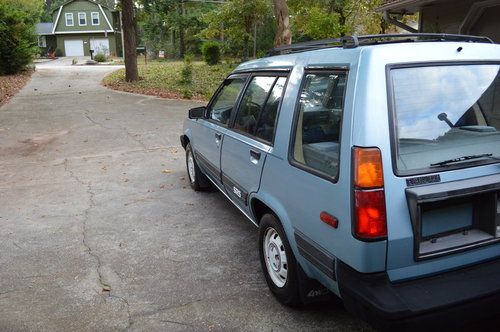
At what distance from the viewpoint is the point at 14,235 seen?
4.79 metres

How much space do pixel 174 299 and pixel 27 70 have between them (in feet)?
77.2

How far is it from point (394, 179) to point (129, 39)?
18.3 m

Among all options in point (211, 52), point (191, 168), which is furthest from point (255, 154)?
point (211, 52)

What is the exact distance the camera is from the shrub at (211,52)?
25578mm

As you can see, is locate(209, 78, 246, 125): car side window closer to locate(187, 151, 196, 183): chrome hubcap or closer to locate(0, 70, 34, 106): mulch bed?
locate(187, 151, 196, 183): chrome hubcap

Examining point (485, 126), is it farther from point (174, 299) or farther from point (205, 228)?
point (205, 228)

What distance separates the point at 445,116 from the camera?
268 centimetres

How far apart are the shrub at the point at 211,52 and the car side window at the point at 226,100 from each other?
69.7 feet

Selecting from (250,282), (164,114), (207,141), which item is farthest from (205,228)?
(164,114)

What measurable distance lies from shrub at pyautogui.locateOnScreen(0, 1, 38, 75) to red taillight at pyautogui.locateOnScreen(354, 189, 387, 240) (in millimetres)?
22434

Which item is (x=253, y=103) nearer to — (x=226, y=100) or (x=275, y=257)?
(x=226, y=100)

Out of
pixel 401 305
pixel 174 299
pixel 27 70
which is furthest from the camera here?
pixel 27 70

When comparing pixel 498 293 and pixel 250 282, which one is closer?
pixel 498 293

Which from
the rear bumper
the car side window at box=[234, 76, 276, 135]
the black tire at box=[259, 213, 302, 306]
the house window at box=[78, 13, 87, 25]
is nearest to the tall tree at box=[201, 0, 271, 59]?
the car side window at box=[234, 76, 276, 135]
